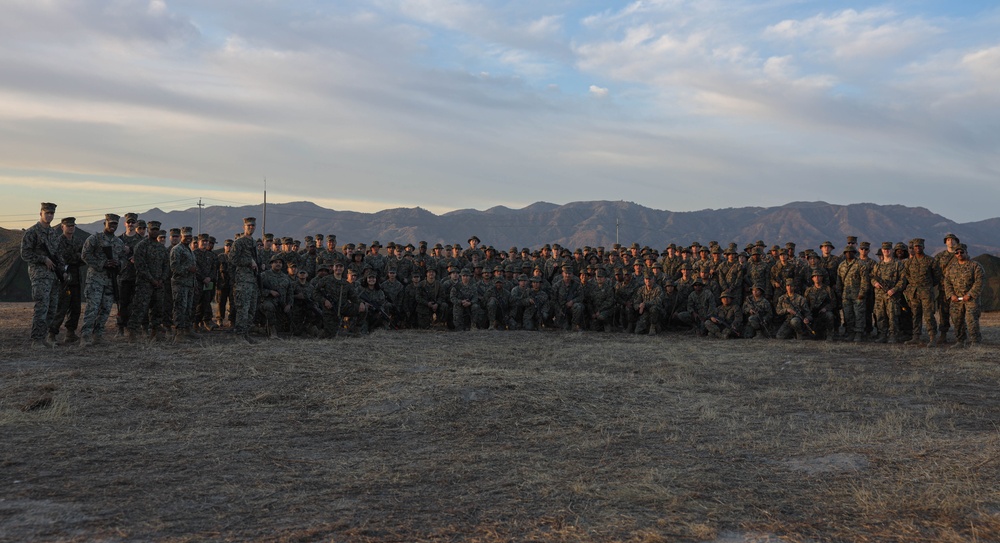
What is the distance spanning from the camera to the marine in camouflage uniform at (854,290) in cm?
1489

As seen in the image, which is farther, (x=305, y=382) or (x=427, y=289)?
(x=427, y=289)

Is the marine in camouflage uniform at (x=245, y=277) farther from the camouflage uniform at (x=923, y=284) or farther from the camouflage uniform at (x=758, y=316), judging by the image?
the camouflage uniform at (x=923, y=284)

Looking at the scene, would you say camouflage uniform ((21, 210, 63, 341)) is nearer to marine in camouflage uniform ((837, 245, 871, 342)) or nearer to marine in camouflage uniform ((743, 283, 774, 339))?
marine in camouflage uniform ((743, 283, 774, 339))

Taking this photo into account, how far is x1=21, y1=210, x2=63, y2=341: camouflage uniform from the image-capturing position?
10.8 m

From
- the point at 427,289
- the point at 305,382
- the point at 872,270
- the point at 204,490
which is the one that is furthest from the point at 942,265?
the point at 204,490

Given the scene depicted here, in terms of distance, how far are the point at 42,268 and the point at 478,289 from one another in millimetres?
8625

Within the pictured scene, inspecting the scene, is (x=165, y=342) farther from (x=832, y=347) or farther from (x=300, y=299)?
(x=832, y=347)

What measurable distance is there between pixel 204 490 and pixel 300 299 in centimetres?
962

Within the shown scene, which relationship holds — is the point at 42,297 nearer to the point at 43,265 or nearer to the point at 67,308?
the point at 43,265

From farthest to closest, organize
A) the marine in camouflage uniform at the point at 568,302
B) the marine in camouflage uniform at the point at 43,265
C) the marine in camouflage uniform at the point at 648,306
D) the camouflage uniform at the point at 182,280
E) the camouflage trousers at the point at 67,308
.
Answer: the marine in camouflage uniform at the point at 568,302
the marine in camouflage uniform at the point at 648,306
the camouflage uniform at the point at 182,280
the camouflage trousers at the point at 67,308
the marine in camouflage uniform at the point at 43,265

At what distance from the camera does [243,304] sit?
12.8 m

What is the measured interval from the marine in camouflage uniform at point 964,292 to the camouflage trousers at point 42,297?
48.4 feet

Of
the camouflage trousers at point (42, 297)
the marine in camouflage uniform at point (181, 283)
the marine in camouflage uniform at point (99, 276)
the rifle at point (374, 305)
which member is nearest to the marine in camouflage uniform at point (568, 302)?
the rifle at point (374, 305)

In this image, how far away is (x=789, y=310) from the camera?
50.5ft
